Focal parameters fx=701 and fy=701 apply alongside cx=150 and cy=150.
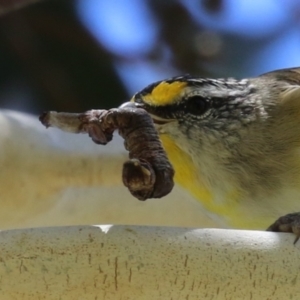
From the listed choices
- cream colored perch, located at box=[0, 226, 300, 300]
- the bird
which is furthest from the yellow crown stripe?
cream colored perch, located at box=[0, 226, 300, 300]

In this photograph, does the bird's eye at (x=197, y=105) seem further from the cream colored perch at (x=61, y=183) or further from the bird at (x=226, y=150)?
the cream colored perch at (x=61, y=183)

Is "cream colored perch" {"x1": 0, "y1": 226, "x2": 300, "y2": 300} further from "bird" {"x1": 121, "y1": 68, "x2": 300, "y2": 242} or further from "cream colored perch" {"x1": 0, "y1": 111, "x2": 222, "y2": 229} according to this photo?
"bird" {"x1": 121, "y1": 68, "x2": 300, "y2": 242}

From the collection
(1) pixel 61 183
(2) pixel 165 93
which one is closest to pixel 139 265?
(1) pixel 61 183

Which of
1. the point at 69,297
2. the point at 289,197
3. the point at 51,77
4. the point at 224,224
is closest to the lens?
the point at 69,297

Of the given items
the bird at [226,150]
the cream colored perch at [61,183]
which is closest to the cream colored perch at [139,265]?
the cream colored perch at [61,183]

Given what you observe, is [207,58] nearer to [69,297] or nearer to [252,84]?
[252,84]

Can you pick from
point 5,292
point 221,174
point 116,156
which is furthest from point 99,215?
point 5,292
